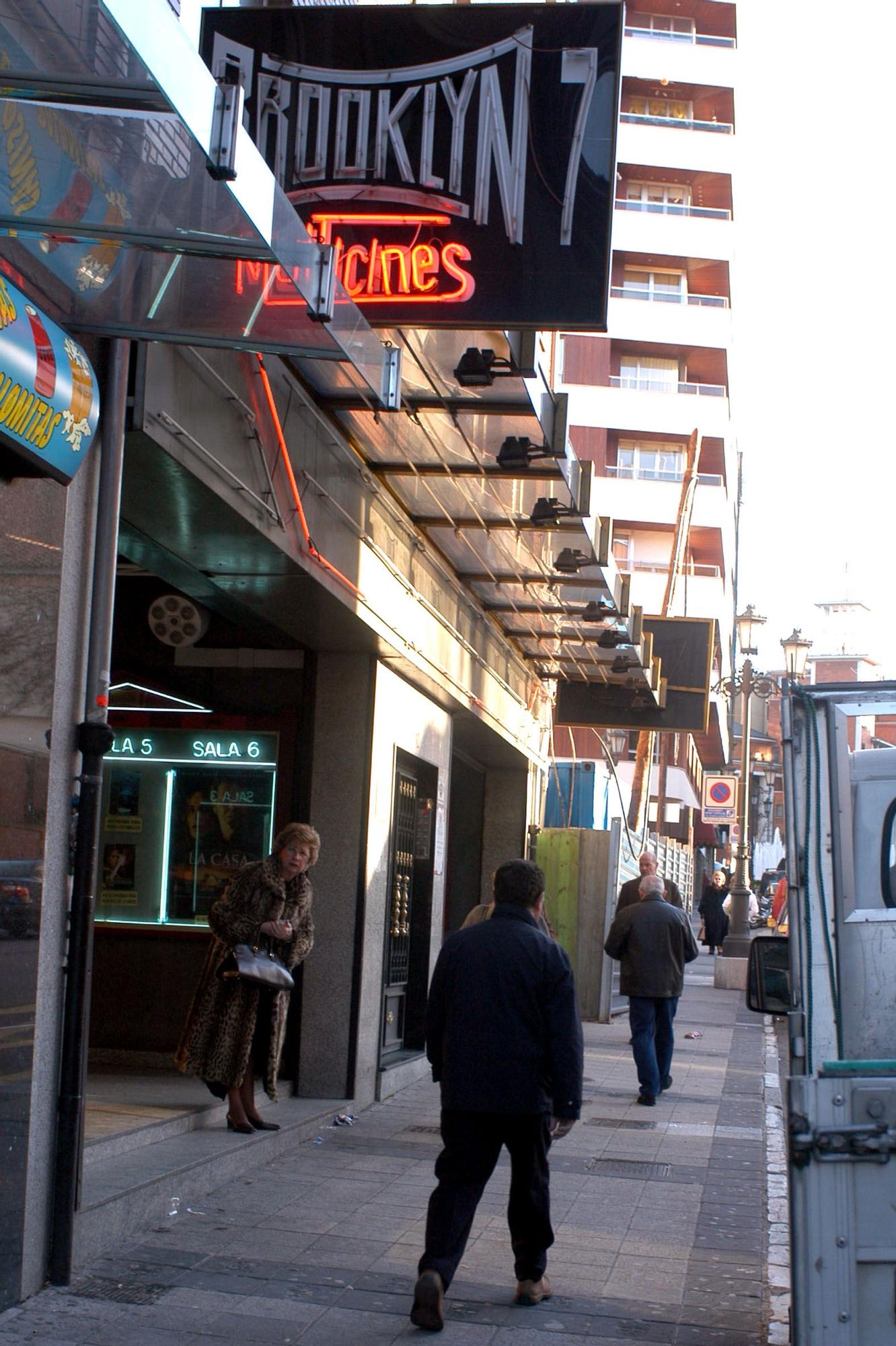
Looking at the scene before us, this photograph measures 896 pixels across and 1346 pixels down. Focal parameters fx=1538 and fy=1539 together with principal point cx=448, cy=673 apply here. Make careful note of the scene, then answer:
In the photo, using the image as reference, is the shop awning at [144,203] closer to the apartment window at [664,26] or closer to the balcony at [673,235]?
the balcony at [673,235]

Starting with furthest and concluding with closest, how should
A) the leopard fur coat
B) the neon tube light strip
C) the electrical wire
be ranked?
the neon tube light strip, the leopard fur coat, the electrical wire

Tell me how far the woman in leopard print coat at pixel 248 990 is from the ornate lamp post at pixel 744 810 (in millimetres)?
19308

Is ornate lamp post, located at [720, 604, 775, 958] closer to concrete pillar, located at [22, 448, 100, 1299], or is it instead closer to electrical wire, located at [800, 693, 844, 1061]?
concrete pillar, located at [22, 448, 100, 1299]

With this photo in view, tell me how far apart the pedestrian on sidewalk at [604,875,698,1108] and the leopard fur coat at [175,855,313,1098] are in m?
4.07

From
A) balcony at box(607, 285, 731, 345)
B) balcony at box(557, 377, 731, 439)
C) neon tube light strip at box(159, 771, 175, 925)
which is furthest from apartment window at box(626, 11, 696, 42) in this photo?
neon tube light strip at box(159, 771, 175, 925)

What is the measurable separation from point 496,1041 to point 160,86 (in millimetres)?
3592

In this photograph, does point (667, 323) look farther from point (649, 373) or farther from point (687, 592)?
point (687, 592)

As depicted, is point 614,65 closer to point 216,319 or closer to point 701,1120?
point 216,319

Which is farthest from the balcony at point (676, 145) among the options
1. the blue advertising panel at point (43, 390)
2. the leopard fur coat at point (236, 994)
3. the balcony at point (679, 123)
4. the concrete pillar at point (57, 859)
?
the blue advertising panel at point (43, 390)

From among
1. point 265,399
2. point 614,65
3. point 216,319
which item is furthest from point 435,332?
point 216,319

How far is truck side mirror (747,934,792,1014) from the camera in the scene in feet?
17.1

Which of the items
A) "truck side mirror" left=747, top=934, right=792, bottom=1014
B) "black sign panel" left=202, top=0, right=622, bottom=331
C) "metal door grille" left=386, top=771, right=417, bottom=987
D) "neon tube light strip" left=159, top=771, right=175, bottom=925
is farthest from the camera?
"metal door grille" left=386, top=771, right=417, bottom=987

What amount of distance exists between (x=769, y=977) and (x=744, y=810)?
2426 cm

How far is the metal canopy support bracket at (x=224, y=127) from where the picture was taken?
4.03 m
